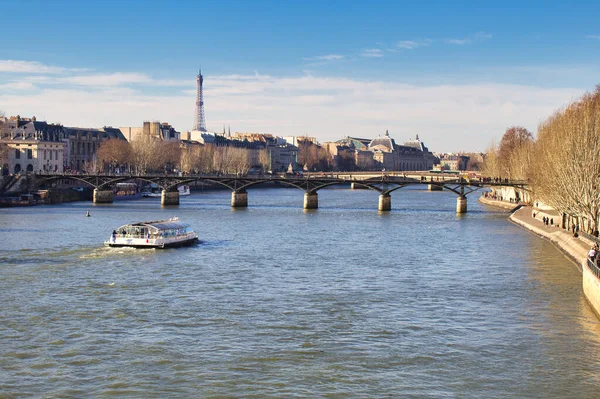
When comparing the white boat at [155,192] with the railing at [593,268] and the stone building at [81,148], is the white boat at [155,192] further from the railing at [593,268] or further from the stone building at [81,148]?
the railing at [593,268]

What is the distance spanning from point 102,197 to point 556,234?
170 ft

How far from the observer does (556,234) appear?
5528cm

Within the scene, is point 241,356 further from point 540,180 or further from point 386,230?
point 540,180

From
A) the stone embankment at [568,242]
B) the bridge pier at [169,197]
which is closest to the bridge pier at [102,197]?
the bridge pier at [169,197]

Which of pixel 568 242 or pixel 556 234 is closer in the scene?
pixel 568 242

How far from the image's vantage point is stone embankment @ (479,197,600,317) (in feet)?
101

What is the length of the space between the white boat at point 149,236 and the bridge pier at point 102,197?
139ft

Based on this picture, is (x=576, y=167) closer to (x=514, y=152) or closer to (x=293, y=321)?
(x=293, y=321)

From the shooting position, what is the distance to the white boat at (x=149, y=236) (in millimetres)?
48781

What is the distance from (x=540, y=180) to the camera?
6600 cm

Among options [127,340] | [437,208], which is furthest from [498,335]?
[437,208]

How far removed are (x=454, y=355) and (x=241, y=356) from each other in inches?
228

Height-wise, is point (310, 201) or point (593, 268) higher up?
point (310, 201)

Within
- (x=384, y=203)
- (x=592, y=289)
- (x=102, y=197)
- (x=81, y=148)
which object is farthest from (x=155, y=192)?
(x=592, y=289)
